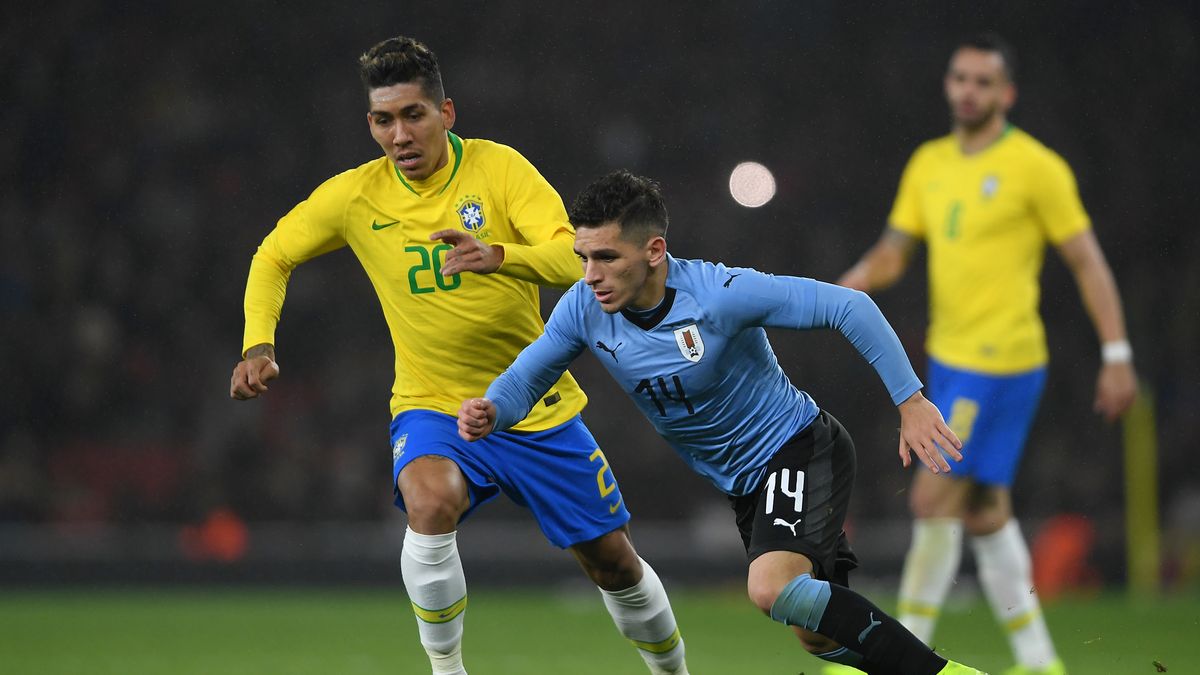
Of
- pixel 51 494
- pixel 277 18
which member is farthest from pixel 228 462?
pixel 277 18

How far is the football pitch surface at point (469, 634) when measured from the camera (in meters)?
7.86

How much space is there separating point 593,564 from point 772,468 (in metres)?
0.99

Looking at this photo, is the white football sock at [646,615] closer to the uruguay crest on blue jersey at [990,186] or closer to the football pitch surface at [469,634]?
the football pitch surface at [469,634]

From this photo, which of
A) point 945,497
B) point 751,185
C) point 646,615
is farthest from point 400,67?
point 751,185

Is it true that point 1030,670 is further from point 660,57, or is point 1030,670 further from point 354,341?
point 660,57

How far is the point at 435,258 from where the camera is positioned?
209 inches

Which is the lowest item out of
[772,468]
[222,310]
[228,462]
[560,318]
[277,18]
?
[228,462]

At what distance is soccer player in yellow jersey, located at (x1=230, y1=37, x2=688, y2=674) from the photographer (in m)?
5.23

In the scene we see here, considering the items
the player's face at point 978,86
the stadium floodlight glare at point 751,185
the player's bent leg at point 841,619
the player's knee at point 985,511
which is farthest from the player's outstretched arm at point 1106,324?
the stadium floodlight glare at point 751,185

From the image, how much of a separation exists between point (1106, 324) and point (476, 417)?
135 inches

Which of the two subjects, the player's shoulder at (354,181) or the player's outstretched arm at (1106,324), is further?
the player's outstretched arm at (1106,324)

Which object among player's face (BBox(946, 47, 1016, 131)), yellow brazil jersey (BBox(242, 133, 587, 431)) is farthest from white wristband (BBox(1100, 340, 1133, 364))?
yellow brazil jersey (BBox(242, 133, 587, 431))

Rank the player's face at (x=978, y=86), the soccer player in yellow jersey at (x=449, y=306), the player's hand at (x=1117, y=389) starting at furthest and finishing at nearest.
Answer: the player's face at (x=978, y=86)
the player's hand at (x=1117, y=389)
the soccer player in yellow jersey at (x=449, y=306)

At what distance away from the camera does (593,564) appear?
217 inches
